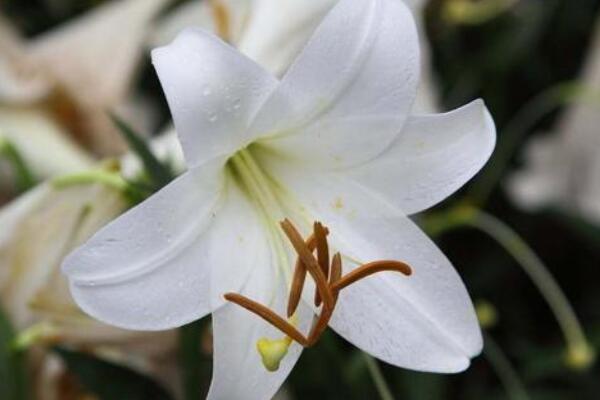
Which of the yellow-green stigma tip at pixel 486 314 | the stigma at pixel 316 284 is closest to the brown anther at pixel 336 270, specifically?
the stigma at pixel 316 284

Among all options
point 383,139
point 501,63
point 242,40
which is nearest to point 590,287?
point 501,63

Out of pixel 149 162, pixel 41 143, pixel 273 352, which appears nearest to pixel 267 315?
pixel 273 352

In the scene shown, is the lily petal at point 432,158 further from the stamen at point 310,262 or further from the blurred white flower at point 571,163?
the blurred white flower at point 571,163

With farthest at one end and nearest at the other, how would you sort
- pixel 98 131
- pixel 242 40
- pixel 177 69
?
1. pixel 98 131
2. pixel 242 40
3. pixel 177 69

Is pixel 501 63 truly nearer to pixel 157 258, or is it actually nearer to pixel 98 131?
pixel 98 131

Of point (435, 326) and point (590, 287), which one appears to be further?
point (590, 287)

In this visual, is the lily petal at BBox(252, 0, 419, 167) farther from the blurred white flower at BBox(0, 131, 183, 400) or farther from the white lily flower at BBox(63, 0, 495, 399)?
the blurred white flower at BBox(0, 131, 183, 400)

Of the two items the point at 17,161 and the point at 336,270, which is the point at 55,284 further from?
the point at 336,270

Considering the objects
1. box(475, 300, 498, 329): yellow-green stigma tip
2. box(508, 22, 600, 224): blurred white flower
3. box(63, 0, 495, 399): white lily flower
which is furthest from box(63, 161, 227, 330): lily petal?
box(508, 22, 600, 224): blurred white flower
